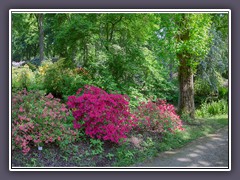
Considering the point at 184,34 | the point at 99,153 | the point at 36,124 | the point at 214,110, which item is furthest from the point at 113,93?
the point at 214,110

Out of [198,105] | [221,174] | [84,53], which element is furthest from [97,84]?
[198,105]

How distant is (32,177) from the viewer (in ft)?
15.2

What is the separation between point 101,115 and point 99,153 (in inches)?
27.9

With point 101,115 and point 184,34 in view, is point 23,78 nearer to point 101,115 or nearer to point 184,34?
point 101,115

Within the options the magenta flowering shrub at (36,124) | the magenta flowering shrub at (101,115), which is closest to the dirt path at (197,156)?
the magenta flowering shrub at (101,115)

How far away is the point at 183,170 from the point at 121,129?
1440 mm

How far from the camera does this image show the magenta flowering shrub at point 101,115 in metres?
5.56

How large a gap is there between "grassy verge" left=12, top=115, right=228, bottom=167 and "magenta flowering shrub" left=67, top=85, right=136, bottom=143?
0.23m

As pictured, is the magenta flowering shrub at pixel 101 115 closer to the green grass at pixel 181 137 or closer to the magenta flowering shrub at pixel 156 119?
the green grass at pixel 181 137

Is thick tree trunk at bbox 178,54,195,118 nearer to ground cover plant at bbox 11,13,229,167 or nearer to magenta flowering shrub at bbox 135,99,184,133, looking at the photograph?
ground cover plant at bbox 11,13,229,167

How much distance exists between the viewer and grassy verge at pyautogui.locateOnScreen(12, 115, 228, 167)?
5.01 m

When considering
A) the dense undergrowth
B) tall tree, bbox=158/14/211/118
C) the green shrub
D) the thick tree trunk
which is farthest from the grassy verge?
the green shrub

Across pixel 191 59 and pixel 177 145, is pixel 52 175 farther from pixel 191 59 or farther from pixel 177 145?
pixel 191 59

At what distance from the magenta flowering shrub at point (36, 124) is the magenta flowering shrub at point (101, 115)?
0.26 meters
